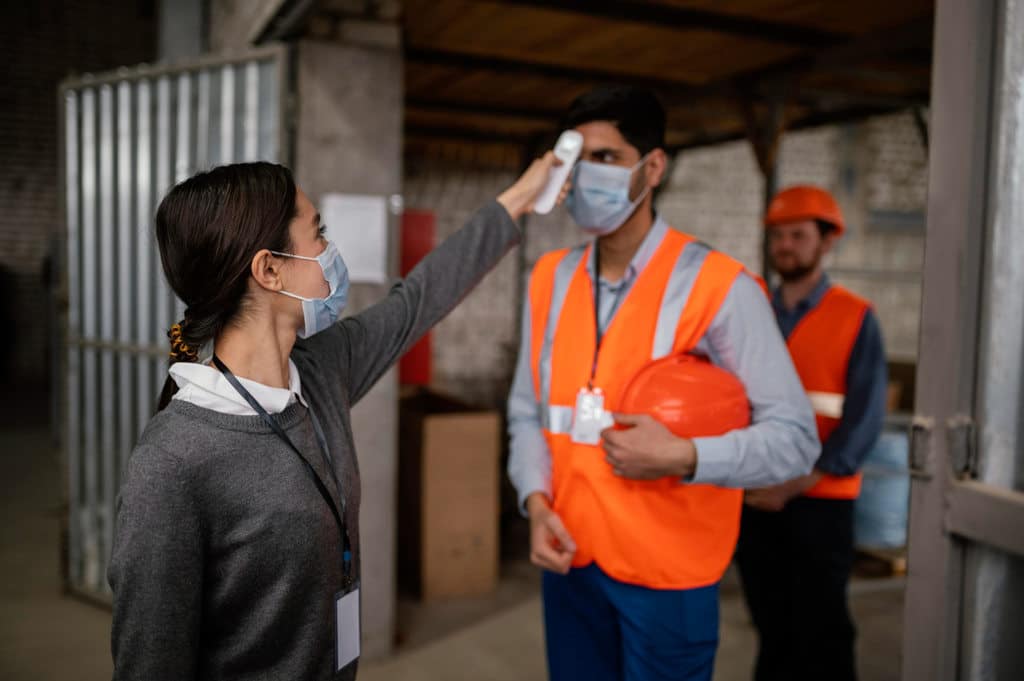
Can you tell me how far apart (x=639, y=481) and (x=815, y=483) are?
1.17 m

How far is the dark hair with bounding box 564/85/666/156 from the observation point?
6.00 feet

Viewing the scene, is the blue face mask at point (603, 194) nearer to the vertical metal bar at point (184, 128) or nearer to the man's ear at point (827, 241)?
the man's ear at point (827, 241)

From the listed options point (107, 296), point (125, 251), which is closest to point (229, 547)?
point (125, 251)

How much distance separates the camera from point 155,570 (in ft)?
3.78

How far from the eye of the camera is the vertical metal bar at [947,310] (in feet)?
3.87

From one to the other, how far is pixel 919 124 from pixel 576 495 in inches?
172

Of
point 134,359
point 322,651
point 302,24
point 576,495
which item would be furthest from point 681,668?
point 134,359

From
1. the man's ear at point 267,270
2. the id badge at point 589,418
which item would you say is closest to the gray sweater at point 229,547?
the man's ear at point 267,270

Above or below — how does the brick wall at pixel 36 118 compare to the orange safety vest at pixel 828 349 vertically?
above

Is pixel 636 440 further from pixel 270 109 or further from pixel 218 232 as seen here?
pixel 270 109

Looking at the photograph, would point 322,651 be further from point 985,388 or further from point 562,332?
point 985,388

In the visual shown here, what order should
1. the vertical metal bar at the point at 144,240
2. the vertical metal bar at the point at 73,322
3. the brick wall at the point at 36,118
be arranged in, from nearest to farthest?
1. the vertical metal bar at the point at 144,240
2. the vertical metal bar at the point at 73,322
3. the brick wall at the point at 36,118

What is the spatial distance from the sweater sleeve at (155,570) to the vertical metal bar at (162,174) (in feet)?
9.12

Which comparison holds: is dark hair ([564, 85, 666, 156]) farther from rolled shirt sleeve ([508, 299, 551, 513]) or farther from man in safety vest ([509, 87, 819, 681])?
rolled shirt sleeve ([508, 299, 551, 513])
